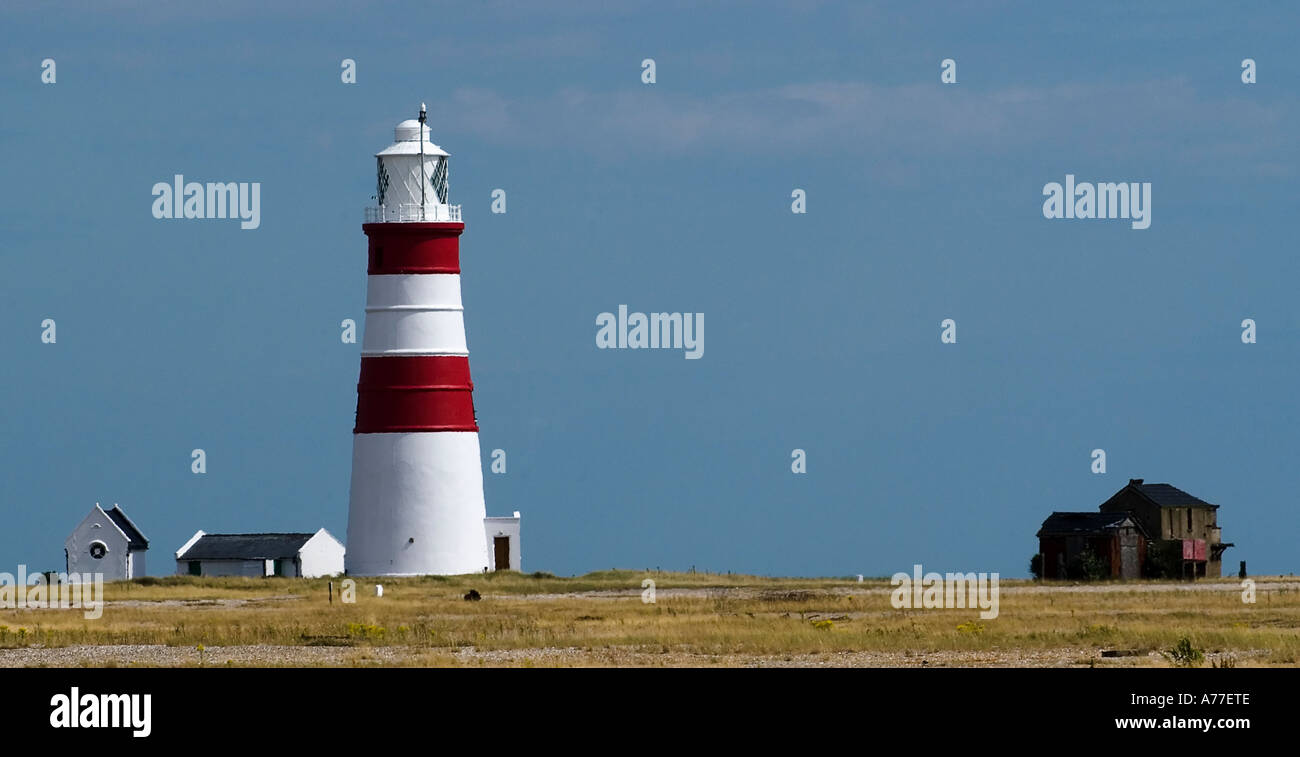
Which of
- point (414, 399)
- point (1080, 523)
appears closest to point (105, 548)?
point (414, 399)

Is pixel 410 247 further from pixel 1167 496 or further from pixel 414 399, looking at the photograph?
pixel 1167 496

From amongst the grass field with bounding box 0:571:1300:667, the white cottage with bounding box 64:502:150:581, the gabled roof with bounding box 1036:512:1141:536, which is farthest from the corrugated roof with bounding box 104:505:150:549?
the gabled roof with bounding box 1036:512:1141:536

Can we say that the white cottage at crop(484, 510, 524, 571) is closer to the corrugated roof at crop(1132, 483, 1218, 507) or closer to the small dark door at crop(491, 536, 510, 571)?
the small dark door at crop(491, 536, 510, 571)

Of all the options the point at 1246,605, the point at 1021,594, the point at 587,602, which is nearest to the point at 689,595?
the point at 587,602

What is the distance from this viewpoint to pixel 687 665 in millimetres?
36125

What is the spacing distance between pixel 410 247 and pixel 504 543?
12.6 meters

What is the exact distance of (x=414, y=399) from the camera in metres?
67.9

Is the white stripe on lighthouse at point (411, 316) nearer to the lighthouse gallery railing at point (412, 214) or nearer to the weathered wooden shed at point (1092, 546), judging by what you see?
the lighthouse gallery railing at point (412, 214)

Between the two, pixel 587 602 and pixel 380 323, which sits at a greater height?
pixel 380 323

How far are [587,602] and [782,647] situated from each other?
19800 millimetres

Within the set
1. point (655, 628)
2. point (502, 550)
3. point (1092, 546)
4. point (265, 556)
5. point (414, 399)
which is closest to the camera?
point (655, 628)

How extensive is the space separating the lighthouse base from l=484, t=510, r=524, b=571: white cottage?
582 cm
